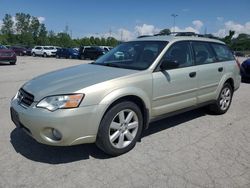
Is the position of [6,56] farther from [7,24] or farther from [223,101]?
[7,24]

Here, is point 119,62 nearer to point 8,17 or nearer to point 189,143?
point 189,143

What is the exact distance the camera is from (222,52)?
19.0 feet

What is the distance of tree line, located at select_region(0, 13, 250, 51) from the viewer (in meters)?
72.4

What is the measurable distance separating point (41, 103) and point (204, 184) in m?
2.17

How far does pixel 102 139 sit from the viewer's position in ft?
11.2

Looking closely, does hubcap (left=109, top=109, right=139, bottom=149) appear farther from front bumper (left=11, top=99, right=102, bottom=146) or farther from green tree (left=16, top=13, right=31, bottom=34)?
green tree (left=16, top=13, right=31, bottom=34)

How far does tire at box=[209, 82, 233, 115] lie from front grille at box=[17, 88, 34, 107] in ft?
12.4

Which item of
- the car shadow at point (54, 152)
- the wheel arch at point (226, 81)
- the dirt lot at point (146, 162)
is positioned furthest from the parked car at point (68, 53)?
the car shadow at point (54, 152)

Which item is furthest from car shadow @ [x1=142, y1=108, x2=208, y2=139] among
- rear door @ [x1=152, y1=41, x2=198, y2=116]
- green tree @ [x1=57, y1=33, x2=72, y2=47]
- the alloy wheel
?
green tree @ [x1=57, y1=33, x2=72, y2=47]

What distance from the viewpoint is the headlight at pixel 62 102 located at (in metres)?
3.16

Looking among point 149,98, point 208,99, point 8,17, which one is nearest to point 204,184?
point 149,98

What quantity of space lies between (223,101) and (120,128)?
310 centimetres

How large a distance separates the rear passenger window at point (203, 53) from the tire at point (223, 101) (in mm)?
784

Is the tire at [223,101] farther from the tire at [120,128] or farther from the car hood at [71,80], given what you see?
the car hood at [71,80]
